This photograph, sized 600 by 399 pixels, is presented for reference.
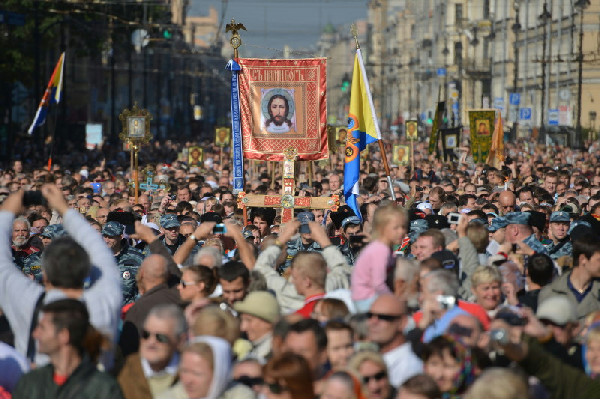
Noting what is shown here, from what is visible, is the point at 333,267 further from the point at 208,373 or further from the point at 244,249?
the point at 208,373

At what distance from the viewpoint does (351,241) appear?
12.0 metres

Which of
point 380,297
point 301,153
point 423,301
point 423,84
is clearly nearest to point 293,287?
point 423,301

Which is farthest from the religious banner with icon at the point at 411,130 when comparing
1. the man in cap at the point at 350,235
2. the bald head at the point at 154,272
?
the bald head at the point at 154,272

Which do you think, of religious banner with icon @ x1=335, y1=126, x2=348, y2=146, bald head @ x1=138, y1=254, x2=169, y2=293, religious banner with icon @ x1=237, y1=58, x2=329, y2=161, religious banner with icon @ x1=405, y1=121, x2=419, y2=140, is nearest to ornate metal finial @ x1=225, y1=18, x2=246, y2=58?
religious banner with icon @ x1=237, y1=58, x2=329, y2=161

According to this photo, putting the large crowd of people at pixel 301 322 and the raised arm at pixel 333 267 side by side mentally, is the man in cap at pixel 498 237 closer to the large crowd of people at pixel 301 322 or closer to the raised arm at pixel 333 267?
the large crowd of people at pixel 301 322

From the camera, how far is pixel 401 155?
3309 cm

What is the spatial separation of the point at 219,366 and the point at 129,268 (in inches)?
198

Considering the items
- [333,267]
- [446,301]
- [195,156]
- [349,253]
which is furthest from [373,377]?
[195,156]

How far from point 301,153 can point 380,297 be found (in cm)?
951

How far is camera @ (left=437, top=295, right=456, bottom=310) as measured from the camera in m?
7.24

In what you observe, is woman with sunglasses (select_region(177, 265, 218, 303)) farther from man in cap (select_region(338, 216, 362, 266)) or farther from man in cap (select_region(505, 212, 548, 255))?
man in cap (select_region(338, 216, 362, 266))

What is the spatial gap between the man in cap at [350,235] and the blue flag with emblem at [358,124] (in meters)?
2.10

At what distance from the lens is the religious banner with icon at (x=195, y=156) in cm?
3475

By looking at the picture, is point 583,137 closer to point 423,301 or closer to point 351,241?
point 351,241
